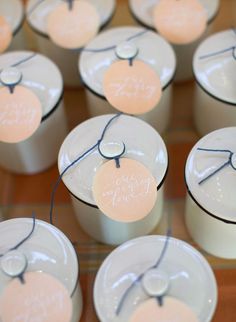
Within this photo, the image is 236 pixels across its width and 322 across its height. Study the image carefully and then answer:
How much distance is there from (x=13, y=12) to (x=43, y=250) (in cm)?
51

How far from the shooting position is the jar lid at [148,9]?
95 cm

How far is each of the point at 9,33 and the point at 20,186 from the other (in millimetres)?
270

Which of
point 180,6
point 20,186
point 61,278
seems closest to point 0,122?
point 20,186

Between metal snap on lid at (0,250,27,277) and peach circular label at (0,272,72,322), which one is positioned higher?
metal snap on lid at (0,250,27,277)

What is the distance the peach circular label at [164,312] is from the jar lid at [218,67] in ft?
1.13

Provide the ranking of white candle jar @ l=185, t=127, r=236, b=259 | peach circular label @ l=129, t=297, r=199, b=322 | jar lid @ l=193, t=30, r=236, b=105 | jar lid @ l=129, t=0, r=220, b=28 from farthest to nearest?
1. jar lid @ l=129, t=0, r=220, b=28
2. jar lid @ l=193, t=30, r=236, b=105
3. white candle jar @ l=185, t=127, r=236, b=259
4. peach circular label @ l=129, t=297, r=199, b=322

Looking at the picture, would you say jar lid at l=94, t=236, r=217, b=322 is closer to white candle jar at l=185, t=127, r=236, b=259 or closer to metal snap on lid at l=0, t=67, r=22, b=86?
white candle jar at l=185, t=127, r=236, b=259

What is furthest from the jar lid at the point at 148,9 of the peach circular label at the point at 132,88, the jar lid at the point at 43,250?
the jar lid at the point at 43,250

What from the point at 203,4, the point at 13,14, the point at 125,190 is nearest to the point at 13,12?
the point at 13,14

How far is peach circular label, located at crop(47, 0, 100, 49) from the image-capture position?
91 centimetres

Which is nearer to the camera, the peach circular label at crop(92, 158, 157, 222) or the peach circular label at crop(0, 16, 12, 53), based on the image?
the peach circular label at crop(92, 158, 157, 222)

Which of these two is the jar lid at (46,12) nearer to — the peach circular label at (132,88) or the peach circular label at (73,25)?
the peach circular label at (73,25)

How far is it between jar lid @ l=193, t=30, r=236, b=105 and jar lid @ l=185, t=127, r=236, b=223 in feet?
0.26

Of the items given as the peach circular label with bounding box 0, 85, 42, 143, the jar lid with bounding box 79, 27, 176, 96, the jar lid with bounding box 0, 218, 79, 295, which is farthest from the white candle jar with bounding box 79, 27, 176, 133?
the jar lid with bounding box 0, 218, 79, 295
